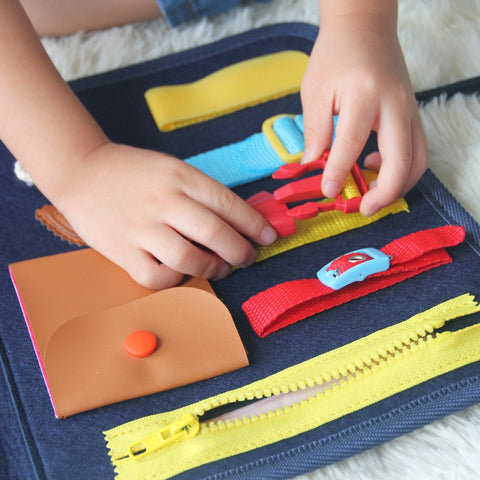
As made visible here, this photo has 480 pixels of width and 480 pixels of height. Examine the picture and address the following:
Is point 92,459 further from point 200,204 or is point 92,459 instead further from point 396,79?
point 396,79

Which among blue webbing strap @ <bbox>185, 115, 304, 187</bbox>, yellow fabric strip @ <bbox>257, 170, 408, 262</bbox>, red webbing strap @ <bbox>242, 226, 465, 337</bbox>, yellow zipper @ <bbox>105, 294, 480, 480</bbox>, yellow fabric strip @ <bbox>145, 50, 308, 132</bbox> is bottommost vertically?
yellow zipper @ <bbox>105, 294, 480, 480</bbox>

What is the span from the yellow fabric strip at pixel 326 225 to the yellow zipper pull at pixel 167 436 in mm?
180

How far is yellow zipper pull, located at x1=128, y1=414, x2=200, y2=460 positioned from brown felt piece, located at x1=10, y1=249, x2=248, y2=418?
4 cm

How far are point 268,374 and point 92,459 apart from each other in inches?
6.0

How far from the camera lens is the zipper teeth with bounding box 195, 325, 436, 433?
523 mm

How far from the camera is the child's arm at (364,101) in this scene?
62 centimetres

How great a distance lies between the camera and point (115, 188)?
64cm

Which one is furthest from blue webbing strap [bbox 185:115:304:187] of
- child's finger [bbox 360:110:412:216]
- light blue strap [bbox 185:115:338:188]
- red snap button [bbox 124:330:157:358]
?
red snap button [bbox 124:330:157:358]

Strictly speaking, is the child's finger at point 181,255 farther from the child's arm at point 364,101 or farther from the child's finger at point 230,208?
the child's arm at point 364,101

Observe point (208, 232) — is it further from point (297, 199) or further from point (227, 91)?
point (227, 91)

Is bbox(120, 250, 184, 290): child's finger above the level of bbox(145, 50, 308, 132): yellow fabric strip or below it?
below

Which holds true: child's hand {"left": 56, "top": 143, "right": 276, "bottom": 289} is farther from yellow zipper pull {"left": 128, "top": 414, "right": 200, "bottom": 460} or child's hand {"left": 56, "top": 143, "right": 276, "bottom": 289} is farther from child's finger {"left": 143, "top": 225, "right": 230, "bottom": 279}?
yellow zipper pull {"left": 128, "top": 414, "right": 200, "bottom": 460}

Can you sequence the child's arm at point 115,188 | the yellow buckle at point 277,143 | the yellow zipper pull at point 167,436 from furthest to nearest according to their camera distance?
the yellow buckle at point 277,143 < the child's arm at point 115,188 < the yellow zipper pull at point 167,436

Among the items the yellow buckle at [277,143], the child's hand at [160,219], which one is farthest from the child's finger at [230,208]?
the yellow buckle at [277,143]
